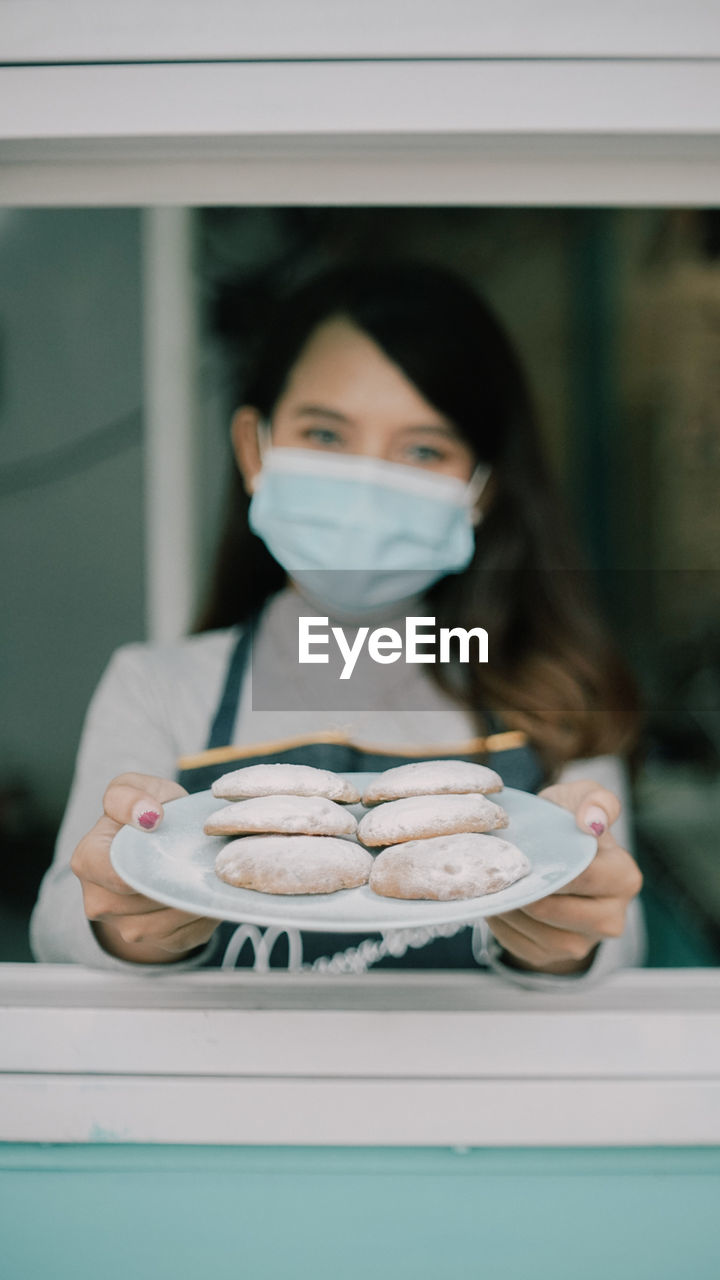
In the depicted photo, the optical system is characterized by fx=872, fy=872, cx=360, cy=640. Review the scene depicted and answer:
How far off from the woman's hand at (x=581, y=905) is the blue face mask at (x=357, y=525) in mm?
341

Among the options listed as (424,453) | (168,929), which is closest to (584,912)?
(168,929)

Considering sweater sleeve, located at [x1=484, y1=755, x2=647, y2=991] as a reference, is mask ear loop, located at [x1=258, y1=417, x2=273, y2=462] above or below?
above

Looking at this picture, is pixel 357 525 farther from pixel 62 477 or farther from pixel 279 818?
pixel 62 477

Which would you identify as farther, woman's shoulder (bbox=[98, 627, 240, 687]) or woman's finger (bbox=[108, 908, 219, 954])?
woman's shoulder (bbox=[98, 627, 240, 687])

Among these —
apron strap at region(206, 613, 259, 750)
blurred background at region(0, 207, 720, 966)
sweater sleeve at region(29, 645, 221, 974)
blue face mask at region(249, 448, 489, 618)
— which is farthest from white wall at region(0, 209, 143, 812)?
blue face mask at region(249, 448, 489, 618)

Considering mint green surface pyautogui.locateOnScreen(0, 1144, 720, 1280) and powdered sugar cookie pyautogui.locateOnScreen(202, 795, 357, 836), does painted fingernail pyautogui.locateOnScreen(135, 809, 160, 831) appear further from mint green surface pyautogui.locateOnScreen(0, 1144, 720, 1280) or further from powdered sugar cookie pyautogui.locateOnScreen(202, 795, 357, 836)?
mint green surface pyautogui.locateOnScreen(0, 1144, 720, 1280)

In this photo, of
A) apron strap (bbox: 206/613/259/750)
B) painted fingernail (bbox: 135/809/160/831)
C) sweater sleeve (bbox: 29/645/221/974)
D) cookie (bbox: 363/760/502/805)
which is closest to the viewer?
painted fingernail (bbox: 135/809/160/831)

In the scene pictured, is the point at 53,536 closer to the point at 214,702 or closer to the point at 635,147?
the point at 214,702

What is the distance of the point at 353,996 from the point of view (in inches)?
31.9

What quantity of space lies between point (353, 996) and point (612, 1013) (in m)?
0.24

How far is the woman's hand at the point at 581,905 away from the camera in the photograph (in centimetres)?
72

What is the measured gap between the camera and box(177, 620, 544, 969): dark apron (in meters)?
1.11

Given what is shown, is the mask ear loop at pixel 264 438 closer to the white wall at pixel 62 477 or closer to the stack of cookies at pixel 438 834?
the white wall at pixel 62 477

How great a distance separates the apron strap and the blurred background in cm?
24
